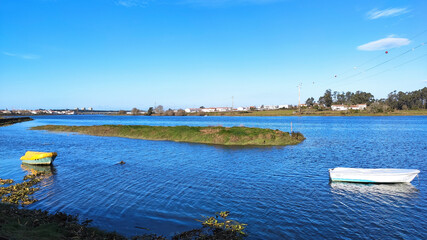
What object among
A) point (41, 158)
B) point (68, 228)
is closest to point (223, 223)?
point (68, 228)

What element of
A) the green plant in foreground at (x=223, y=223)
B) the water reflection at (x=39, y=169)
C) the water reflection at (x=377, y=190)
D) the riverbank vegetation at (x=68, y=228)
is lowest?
the water reflection at (x=39, y=169)

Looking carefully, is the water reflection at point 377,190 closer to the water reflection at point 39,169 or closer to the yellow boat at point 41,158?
the water reflection at point 39,169

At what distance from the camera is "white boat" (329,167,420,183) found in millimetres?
22062

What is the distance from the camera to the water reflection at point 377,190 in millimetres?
19406

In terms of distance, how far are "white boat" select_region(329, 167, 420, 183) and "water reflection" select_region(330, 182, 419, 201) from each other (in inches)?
16.3

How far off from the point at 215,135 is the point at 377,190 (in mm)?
32872

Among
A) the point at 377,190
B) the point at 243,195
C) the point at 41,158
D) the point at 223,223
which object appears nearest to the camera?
the point at 223,223

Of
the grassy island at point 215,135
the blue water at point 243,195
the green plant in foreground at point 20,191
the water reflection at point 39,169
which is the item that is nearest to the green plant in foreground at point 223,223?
the blue water at point 243,195

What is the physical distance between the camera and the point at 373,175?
73.2ft

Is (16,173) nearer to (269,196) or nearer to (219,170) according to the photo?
(219,170)

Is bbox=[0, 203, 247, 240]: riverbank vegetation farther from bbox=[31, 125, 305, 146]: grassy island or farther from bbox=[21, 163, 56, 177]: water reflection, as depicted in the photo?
bbox=[31, 125, 305, 146]: grassy island

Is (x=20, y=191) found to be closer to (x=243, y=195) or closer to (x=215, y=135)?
(x=243, y=195)

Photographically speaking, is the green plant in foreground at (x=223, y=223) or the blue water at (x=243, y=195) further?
the blue water at (x=243, y=195)

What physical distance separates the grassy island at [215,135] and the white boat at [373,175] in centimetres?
2258
